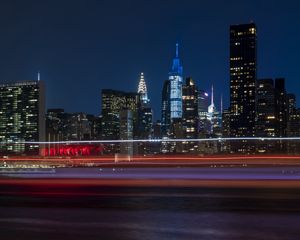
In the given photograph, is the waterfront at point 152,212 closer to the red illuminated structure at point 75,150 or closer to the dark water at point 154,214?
the dark water at point 154,214

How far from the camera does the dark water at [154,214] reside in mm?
10891

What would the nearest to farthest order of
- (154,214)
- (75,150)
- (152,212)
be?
(154,214) < (152,212) < (75,150)

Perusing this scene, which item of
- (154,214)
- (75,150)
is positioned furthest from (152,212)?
(75,150)

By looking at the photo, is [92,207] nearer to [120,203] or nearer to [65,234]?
[120,203]

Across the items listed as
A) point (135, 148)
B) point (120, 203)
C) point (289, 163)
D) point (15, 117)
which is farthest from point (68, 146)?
point (15, 117)

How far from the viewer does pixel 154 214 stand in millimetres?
13750

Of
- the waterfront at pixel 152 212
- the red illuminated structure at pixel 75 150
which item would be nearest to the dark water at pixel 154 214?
the waterfront at pixel 152 212

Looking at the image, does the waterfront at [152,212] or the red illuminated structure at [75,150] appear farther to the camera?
the red illuminated structure at [75,150]

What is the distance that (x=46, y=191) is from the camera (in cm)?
2053

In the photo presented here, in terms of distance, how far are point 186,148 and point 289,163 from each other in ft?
34.5

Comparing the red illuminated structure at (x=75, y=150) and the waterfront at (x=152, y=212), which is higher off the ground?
the red illuminated structure at (x=75, y=150)

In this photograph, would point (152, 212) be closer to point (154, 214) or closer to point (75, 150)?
point (154, 214)

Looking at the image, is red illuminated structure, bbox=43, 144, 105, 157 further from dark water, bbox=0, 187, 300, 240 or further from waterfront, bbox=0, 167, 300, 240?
dark water, bbox=0, 187, 300, 240

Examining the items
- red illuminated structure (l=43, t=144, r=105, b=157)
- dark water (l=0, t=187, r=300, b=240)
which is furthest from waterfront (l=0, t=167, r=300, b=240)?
red illuminated structure (l=43, t=144, r=105, b=157)
